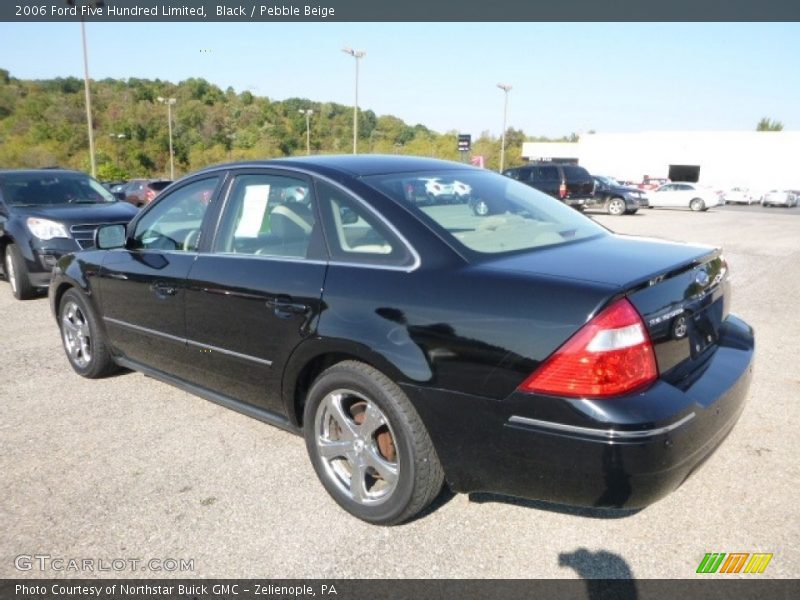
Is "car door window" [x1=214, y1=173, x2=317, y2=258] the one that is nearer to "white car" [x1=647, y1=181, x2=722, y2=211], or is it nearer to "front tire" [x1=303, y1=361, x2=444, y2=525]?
"front tire" [x1=303, y1=361, x2=444, y2=525]

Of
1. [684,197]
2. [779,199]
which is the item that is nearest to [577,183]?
[684,197]

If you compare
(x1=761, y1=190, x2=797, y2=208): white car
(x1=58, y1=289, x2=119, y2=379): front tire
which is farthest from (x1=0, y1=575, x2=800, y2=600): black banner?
(x1=761, y1=190, x2=797, y2=208): white car

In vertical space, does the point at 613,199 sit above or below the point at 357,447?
above

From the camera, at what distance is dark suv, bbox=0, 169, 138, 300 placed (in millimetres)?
7438

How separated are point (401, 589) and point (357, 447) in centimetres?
64

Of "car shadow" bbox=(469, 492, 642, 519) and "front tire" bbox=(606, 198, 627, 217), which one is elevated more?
"front tire" bbox=(606, 198, 627, 217)

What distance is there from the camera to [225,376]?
11.0 ft

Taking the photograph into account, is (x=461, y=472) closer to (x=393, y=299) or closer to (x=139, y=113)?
(x=393, y=299)

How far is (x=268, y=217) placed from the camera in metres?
3.24

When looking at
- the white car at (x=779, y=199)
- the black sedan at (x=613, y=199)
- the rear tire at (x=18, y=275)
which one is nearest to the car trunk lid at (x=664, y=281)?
the rear tire at (x=18, y=275)

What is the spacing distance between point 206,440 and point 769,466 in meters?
3.06

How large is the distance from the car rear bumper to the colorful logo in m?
0.42

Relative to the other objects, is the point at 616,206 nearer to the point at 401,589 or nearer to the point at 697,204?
the point at 697,204

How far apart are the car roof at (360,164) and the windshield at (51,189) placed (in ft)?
19.0
